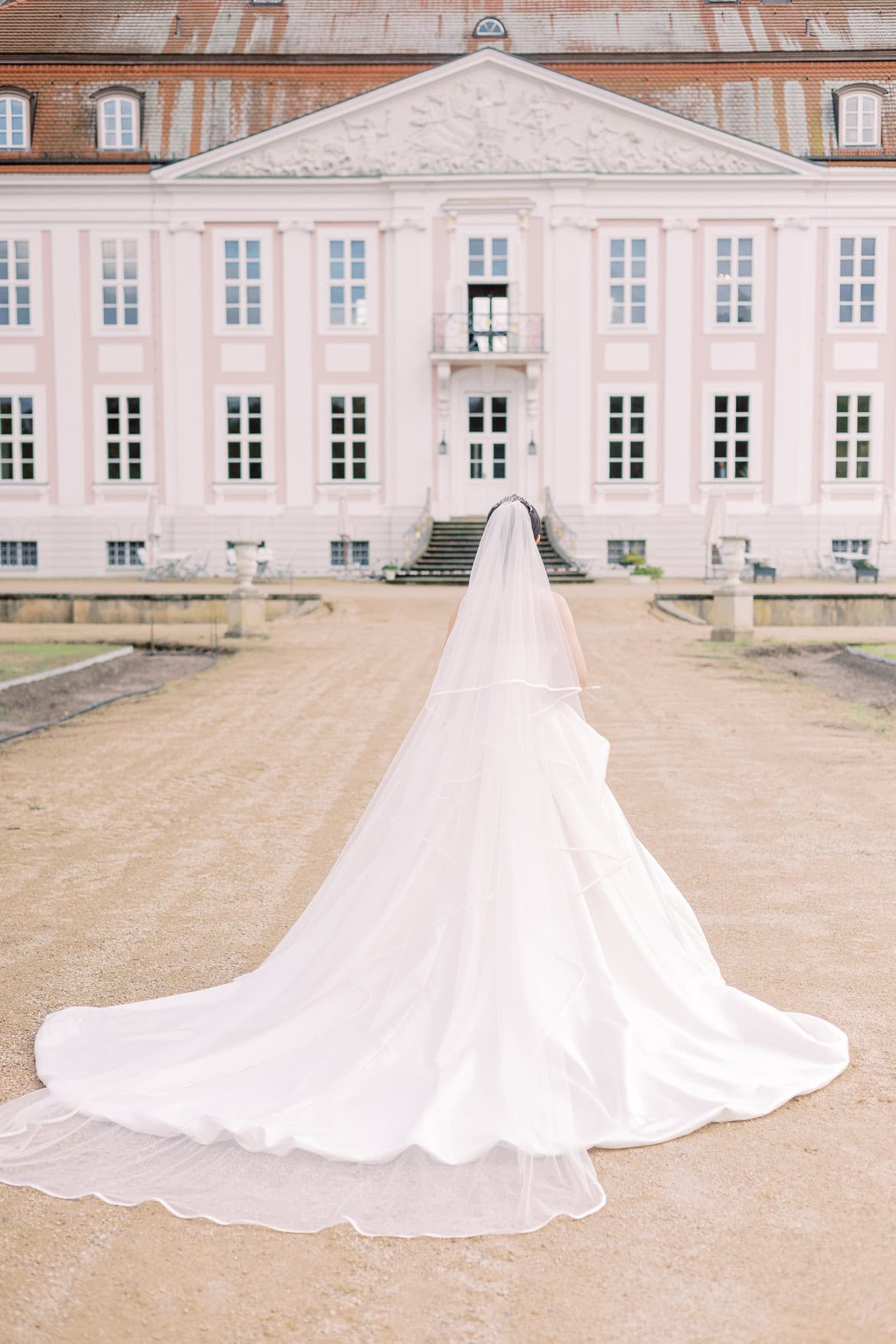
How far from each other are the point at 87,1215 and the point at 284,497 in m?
33.0

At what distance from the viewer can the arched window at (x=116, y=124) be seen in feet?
115

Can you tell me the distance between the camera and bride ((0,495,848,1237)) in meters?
3.57

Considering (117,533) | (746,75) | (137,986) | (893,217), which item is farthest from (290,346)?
(137,986)

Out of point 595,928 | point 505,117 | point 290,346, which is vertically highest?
point 505,117

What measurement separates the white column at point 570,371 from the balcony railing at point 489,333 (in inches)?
17.1

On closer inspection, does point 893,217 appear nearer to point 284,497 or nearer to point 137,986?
point 284,497

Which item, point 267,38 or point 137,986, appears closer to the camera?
point 137,986

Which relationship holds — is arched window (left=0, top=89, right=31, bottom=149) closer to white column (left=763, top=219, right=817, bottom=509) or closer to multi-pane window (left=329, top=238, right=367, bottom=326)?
multi-pane window (left=329, top=238, right=367, bottom=326)

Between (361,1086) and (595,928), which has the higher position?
(595,928)

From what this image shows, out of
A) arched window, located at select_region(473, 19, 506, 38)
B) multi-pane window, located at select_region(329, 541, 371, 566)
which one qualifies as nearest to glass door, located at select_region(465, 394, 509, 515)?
multi-pane window, located at select_region(329, 541, 371, 566)

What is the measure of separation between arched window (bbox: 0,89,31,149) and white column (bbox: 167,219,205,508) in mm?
4455

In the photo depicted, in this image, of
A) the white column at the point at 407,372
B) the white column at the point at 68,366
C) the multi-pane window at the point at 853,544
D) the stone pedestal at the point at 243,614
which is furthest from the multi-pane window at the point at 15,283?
the multi-pane window at the point at 853,544

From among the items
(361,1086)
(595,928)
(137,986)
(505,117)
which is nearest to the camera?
(361,1086)

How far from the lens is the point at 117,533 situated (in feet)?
118
